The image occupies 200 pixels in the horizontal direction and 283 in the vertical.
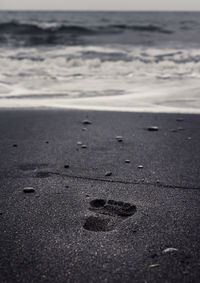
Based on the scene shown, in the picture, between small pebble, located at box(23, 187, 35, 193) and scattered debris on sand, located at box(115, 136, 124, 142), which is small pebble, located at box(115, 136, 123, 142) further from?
small pebble, located at box(23, 187, 35, 193)

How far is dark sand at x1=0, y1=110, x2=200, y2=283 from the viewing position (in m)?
1.65

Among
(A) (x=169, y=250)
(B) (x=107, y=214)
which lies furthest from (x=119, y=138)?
(A) (x=169, y=250)

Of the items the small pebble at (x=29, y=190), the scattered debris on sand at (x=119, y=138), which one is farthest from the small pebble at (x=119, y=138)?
the small pebble at (x=29, y=190)

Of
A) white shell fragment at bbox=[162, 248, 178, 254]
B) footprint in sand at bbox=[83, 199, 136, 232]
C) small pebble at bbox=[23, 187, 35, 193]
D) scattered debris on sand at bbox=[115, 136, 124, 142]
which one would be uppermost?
scattered debris on sand at bbox=[115, 136, 124, 142]

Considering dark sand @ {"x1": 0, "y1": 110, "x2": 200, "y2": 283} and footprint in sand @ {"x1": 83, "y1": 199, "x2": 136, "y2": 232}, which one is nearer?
dark sand @ {"x1": 0, "y1": 110, "x2": 200, "y2": 283}

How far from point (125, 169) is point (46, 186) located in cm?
65

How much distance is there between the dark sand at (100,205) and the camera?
165 centimetres

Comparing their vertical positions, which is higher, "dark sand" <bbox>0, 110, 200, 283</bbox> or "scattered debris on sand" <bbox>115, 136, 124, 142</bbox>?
"scattered debris on sand" <bbox>115, 136, 124, 142</bbox>

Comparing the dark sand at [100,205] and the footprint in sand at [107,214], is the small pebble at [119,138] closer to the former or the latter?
the dark sand at [100,205]

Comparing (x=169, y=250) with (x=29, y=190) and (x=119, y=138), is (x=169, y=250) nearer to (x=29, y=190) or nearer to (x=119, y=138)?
(x=29, y=190)

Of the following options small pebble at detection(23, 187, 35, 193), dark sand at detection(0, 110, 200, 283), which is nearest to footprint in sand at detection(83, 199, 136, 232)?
dark sand at detection(0, 110, 200, 283)

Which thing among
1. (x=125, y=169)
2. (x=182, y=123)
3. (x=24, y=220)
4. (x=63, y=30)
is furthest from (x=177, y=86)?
(x=63, y=30)

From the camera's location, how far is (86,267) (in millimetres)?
1646

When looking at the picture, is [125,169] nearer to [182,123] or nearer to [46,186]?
[46,186]
